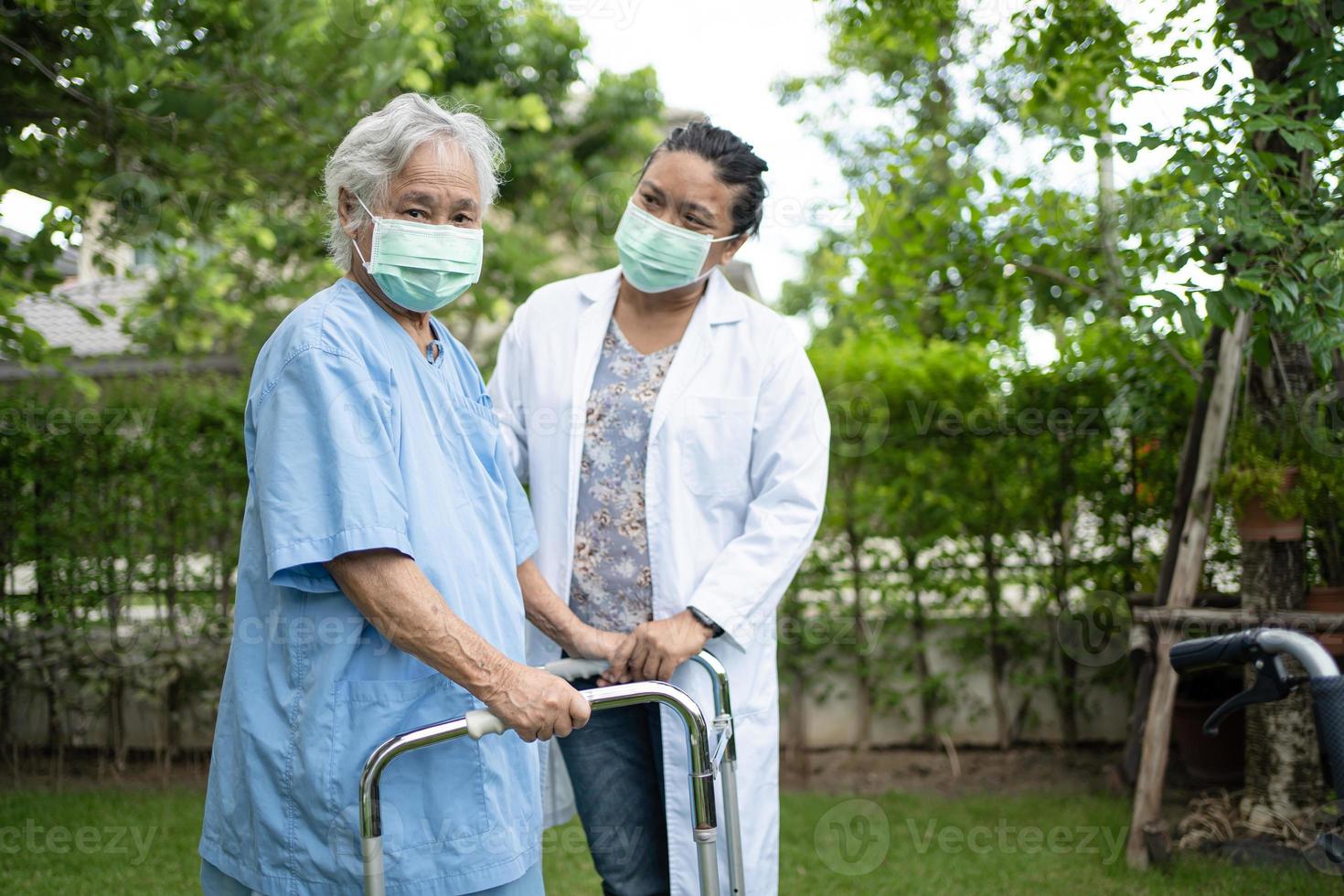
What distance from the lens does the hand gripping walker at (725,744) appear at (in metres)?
2.21

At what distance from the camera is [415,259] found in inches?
74.8

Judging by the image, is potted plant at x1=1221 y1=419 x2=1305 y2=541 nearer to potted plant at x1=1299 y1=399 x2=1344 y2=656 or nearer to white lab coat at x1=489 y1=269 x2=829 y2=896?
potted plant at x1=1299 y1=399 x2=1344 y2=656

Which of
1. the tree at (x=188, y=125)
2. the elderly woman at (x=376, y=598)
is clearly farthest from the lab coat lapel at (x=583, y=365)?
the tree at (x=188, y=125)

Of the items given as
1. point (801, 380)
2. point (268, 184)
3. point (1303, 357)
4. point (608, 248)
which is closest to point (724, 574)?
point (801, 380)

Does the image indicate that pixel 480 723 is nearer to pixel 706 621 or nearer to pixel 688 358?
pixel 706 621

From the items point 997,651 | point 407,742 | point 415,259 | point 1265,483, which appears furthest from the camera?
→ point 997,651

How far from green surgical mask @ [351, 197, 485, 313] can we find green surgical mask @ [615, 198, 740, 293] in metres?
0.68

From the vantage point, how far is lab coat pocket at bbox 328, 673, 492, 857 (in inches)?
67.4

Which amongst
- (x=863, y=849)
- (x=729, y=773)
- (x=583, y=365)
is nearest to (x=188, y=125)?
(x=583, y=365)

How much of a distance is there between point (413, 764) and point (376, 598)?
30 centimetres

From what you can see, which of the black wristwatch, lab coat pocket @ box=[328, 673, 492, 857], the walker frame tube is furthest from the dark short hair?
lab coat pocket @ box=[328, 673, 492, 857]

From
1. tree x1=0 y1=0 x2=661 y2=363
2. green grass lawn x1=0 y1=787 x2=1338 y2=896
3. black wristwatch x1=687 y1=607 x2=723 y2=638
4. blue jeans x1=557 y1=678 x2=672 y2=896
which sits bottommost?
green grass lawn x1=0 y1=787 x2=1338 y2=896

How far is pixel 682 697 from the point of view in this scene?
1.92 m

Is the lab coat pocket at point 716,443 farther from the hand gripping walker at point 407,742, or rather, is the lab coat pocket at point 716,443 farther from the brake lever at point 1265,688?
the brake lever at point 1265,688
